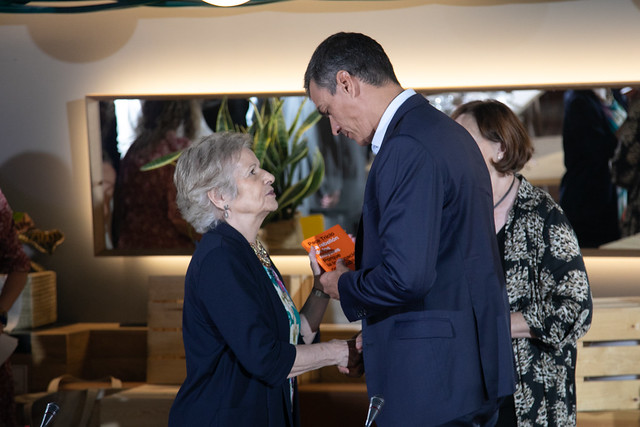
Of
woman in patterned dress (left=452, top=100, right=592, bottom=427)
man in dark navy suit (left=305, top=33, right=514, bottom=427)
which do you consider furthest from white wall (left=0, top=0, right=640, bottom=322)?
man in dark navy suit (left=305, top=33, right=514, bottom=427)

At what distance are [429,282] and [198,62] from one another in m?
2.89

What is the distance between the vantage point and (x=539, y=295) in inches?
83.4

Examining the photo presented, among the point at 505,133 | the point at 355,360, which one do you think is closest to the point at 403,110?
the point at 505,133

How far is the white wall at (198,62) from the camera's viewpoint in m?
3.86

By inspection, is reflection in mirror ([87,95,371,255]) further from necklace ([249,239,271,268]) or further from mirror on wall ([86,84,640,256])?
necklace ([249,239,271,268])

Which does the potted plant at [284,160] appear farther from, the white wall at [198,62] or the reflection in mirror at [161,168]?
the white wall at [198,62]

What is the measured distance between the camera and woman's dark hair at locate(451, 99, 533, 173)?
219cm

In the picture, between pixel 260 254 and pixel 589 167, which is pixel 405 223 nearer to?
pixel 260 254

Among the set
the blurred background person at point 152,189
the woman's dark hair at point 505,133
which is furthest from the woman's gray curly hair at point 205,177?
the blurred background person at point 152,189

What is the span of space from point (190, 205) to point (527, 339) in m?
1.06

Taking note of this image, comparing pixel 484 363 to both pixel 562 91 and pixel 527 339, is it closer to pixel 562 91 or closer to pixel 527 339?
pixel 527 339

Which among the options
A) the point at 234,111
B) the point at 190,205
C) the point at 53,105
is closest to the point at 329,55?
the point at 190,205

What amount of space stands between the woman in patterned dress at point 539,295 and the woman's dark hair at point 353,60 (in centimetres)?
58

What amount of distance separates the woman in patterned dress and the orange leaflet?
0.49 m
